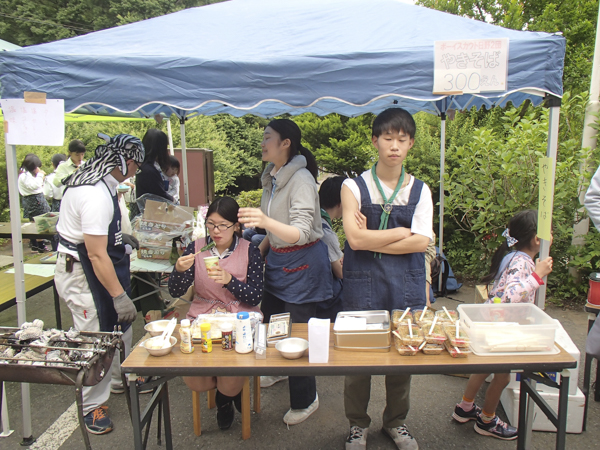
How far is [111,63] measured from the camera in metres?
2.44

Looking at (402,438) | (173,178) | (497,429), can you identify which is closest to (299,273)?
(402,438)

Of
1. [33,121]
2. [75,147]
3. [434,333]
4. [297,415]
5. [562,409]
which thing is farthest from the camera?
[75,147]

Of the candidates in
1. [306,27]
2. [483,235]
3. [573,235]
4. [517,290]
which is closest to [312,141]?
[483,235]

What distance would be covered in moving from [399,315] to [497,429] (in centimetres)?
116

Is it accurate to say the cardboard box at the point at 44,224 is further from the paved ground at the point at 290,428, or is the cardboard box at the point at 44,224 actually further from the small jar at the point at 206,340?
the small jar at the point at 206,340

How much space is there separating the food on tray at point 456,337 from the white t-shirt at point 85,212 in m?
2.02

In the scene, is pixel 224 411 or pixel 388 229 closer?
pixel 388 229

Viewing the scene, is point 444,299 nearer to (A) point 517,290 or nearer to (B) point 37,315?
(A) point 517,290

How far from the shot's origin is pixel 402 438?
2631 millimetres

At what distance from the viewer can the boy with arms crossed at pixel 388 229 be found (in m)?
2.27

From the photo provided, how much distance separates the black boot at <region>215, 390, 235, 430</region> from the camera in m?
2.85

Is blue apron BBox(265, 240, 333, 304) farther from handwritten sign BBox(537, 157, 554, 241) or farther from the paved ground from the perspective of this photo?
handwritten sign BBox(537, 157, 554, 241)

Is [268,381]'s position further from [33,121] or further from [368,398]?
[33,121]

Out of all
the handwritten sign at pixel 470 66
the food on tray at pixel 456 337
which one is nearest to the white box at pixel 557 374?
the food on tray at pixel 456 337
